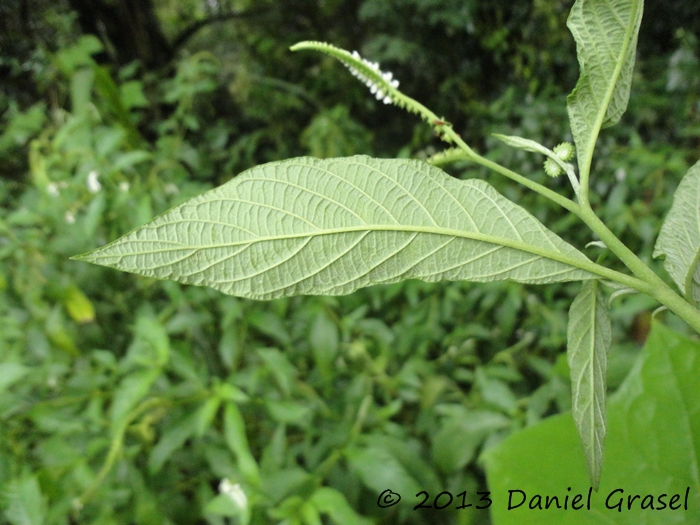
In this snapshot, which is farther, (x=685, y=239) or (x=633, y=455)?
(x=633, y=455)

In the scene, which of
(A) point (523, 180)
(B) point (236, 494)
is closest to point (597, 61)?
(A) point (523, 180)

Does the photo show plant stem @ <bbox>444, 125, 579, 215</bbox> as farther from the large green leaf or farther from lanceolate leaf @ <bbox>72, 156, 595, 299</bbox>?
the large green leaf

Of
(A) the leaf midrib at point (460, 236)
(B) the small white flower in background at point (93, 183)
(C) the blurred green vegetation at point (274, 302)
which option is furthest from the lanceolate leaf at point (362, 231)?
(B) the small white flower in background at point (93, 183)

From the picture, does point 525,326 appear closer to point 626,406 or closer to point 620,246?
point 626,406

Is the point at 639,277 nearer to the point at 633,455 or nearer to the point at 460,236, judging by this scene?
the point at 460,236

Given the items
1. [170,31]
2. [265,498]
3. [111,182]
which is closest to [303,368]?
[265,498]
